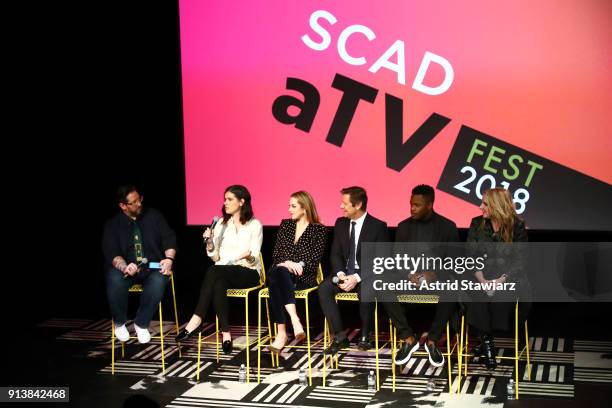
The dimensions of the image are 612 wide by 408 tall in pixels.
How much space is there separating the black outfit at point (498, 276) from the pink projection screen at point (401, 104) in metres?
1.27

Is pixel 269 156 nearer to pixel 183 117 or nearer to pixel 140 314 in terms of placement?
pixel 183 117

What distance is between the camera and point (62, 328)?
22.9 ft

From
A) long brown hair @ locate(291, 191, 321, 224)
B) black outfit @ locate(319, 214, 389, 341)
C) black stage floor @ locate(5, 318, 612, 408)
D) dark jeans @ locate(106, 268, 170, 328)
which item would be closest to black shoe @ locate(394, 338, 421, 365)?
black stage floor @ locate(5, 318, 612, 408)

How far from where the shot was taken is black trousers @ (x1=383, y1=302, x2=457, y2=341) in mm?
5340

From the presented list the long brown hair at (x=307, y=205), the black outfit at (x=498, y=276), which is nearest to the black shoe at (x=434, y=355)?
the black outfit at (x=498, y=276)

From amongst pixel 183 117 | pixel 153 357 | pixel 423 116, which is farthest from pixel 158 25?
pixel 153 357

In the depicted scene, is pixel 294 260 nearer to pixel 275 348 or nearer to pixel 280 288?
pixel 280 288

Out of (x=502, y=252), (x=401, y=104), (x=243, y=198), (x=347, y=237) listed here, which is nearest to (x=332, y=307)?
(x=347, y=237)

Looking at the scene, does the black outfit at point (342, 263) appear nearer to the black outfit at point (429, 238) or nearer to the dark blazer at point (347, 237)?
the dark blazer at point (347, 237)

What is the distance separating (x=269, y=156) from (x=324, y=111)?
1.80 feet

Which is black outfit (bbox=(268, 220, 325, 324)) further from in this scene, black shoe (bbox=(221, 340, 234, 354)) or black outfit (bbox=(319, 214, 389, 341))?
black shoe (bbox=(221, 340, 234, 354))

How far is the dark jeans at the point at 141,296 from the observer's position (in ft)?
19.3

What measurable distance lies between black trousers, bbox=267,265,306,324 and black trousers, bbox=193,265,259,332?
0.20 metres

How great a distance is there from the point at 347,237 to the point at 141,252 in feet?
4.50
